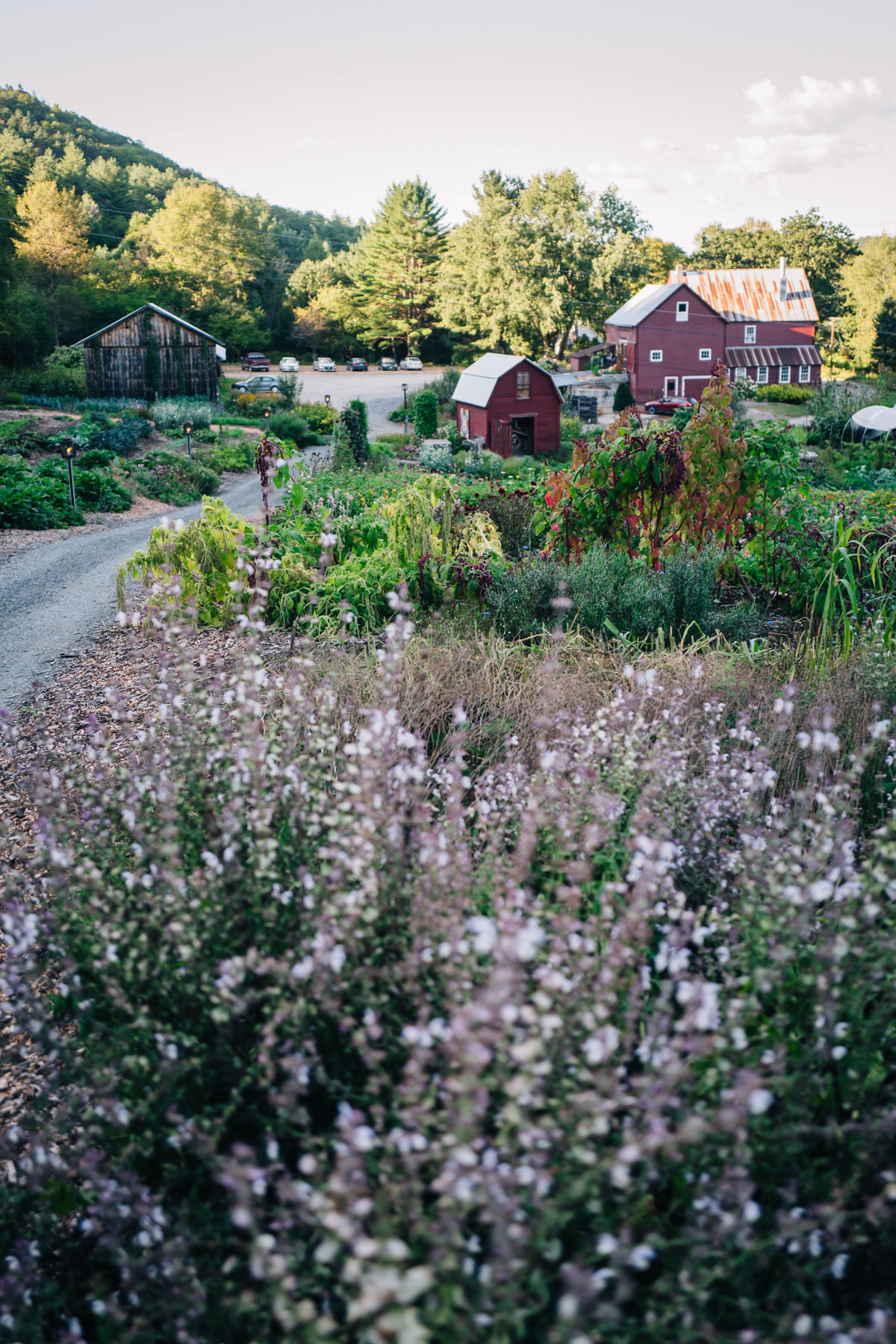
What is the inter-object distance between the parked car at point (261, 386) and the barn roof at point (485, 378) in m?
11.8

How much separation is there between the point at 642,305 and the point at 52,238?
30.0 metres

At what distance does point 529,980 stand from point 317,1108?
587 mm

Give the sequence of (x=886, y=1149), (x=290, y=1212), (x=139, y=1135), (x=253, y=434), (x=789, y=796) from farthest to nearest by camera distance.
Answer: (x=253, y=434), (x=789, y=796), (x=139, y=1135), (x=886, y=1149), (x=290, y=1212)

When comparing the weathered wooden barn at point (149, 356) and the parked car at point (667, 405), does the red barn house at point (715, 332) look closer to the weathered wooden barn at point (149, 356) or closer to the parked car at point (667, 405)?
the parked car at point (667, 405)

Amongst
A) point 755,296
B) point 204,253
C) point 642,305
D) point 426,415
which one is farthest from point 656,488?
point 204,253

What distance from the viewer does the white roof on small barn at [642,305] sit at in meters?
45.2

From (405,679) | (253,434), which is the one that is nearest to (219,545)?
(405,679)

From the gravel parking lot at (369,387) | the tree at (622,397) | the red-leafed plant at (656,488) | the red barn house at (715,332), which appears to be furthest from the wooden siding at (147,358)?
the red-leafed plant at (656,488)

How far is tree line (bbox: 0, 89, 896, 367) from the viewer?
44000 millimetres

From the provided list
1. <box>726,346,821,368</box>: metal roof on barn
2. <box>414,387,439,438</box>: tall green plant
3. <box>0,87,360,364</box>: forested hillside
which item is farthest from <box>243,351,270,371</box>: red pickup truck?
<box>726,346,821,368</box>: metal roof on barn

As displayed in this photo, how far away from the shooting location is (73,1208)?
2223 mm

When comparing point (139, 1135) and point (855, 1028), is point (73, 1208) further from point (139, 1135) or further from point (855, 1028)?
point (855, 1028)

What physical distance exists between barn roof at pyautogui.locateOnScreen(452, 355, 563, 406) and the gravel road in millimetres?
17855

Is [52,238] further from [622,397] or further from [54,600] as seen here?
[54,600]
